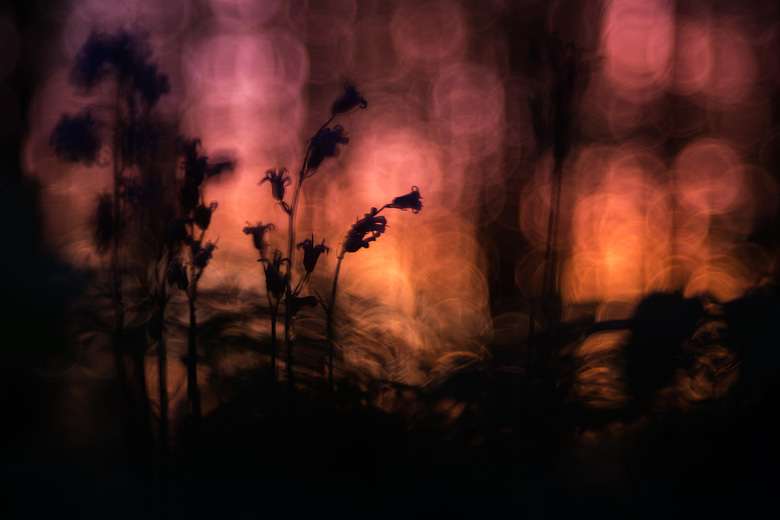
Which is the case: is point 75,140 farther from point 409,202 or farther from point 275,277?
point 409,202

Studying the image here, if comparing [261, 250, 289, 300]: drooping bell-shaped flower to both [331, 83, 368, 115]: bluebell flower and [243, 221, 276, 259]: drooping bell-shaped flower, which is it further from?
[331, 83, 368, 115]: bluebell flower

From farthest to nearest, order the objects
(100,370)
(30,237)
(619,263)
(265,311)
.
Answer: (619,263) < (30,237) < (100,370) < (265,311)

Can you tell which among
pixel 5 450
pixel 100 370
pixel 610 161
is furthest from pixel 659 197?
pixel 5 450

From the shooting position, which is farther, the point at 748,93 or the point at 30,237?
the point at 748,93

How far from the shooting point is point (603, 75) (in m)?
4.37

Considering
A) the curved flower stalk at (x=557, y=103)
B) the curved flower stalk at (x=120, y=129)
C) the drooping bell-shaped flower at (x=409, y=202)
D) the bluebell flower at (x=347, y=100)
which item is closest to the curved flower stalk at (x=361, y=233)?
the drooping bell-shaped flower at (x=409, y=202)

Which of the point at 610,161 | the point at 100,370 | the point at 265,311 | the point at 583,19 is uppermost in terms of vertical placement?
the point at 583,19

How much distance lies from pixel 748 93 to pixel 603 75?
1934 mm

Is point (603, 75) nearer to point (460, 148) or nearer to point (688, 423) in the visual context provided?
point (460, 148)

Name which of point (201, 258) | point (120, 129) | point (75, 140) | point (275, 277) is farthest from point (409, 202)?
point (75, 140)

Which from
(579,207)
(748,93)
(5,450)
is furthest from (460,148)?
(5,450)

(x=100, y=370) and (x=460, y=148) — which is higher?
(x=460, y=148)

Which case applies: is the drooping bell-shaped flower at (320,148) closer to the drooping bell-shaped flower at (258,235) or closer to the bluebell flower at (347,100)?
the bluebell flower at (347,100)

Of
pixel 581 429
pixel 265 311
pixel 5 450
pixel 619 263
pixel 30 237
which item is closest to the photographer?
pixel 581 429
